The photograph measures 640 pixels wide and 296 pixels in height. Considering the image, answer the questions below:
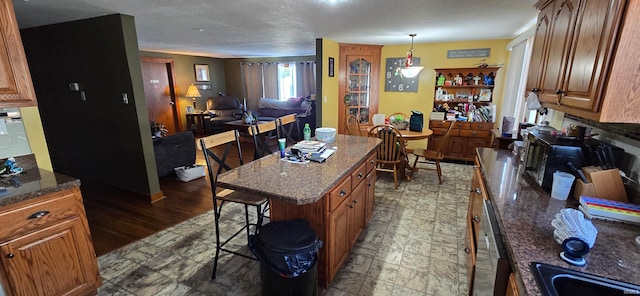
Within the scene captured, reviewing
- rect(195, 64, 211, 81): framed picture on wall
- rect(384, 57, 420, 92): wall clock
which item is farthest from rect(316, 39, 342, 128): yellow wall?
rect(195, 64, 211, 81): framed picture on wall

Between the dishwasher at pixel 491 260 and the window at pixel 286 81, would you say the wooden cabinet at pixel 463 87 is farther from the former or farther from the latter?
the window at pixel 286 81

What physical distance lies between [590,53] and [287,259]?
5.64 ft

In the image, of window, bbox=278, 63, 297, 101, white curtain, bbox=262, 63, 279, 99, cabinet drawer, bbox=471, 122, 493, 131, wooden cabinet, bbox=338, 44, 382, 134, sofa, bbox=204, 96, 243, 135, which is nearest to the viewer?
cabinet drawer, bbox=471, 122, 493, 131

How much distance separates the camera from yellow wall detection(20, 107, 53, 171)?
2.03 metres

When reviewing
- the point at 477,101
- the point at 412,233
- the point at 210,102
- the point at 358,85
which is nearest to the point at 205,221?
the point at 412,233

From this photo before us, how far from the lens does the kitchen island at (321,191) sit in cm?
154

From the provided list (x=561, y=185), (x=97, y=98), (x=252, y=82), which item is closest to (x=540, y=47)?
(x=561, y=185)

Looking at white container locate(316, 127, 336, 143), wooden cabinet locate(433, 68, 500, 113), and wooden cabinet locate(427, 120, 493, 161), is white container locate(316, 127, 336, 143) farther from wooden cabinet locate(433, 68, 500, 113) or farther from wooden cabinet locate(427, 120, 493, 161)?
wooden cabinet locate(433, 68, 500, 113)

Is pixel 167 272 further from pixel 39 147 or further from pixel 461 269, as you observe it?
pixel 461 269

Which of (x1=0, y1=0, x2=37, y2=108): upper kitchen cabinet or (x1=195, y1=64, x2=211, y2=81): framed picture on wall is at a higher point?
(x1=195, y1=64, x2=211, y2=81): framed picture on wall

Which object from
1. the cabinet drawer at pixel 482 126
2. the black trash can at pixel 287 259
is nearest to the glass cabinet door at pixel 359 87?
the cabinet drawer at pixel 482 126

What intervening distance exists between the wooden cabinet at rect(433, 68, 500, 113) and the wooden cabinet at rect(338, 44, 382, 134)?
115 centimetres

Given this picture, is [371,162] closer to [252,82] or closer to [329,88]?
[329,88]

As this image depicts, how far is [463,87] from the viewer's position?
4797 mm
